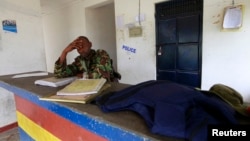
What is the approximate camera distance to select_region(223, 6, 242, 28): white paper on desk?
191 cm

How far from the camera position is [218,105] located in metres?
0.55

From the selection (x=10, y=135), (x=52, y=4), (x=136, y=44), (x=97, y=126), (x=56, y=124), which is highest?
(x=52, y=4)

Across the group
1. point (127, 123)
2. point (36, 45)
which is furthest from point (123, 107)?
point (36, 45)

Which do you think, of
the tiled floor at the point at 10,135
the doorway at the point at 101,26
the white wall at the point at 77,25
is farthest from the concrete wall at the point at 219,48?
the tiled floor at the point at 10,135

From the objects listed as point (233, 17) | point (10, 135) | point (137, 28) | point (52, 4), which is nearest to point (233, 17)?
point (233, 17)

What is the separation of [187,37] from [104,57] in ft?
4.20

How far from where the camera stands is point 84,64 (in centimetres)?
170

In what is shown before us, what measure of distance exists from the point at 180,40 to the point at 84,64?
4.72ft

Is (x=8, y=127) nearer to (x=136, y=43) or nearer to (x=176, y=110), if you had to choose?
(x=136, y=43)

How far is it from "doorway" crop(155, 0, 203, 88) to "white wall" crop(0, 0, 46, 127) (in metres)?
1.90

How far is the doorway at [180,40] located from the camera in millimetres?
2316

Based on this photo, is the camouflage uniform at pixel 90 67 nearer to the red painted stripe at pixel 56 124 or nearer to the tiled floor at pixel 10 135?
the red painted stripe at pixel 56 124

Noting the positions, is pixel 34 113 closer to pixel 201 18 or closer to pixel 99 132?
pixel 99 132
